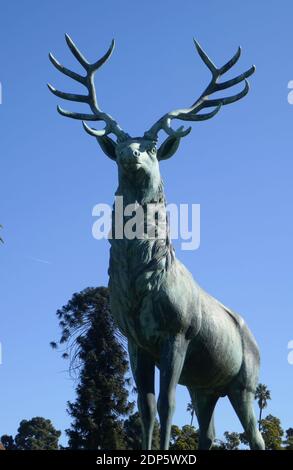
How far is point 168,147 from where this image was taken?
1098cm

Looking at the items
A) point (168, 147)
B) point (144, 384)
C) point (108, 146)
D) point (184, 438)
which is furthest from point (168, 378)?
point (184, 438)

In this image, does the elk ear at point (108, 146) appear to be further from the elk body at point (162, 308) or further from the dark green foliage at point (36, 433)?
the dark green foliage at point (36, 433)

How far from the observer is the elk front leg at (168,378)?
10.1 m

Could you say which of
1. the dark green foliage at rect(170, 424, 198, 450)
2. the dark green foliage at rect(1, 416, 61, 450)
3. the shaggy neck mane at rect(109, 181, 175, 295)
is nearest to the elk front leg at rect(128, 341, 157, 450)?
the shaggy neck mane at rect(109, 181, 175, 295)

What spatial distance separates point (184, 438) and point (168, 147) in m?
26.0

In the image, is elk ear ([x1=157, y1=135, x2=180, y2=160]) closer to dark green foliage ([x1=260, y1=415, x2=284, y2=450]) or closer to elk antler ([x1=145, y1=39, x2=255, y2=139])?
elk antler ([x1=145, y1=39, x2=255, y2=139])

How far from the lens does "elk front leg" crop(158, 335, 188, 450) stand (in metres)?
10.1

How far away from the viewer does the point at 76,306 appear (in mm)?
41438

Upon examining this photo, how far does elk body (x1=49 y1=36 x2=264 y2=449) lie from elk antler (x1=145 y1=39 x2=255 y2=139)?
0.04 feet

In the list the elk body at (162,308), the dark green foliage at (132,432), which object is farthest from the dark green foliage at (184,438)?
the elk body at (162,308)

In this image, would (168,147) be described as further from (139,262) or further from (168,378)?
(168,378)
